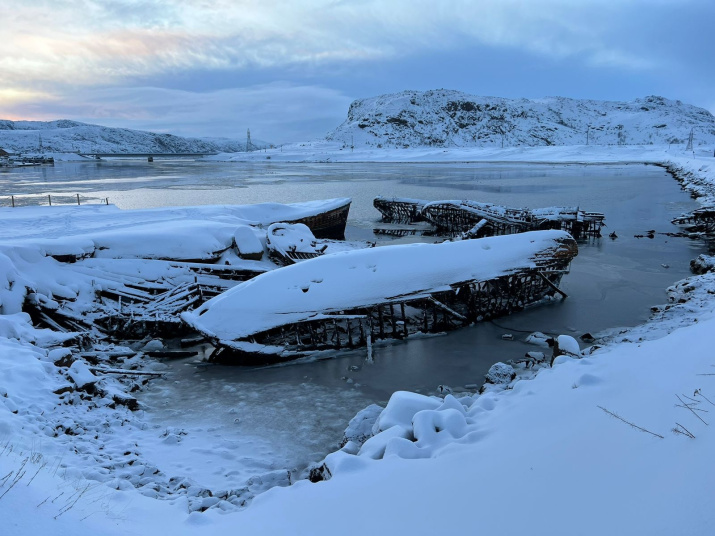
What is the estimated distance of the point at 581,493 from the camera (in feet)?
15.0

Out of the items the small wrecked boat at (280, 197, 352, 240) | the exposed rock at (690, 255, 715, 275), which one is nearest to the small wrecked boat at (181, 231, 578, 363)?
the exposed rock at (690, 255, 715, 275)

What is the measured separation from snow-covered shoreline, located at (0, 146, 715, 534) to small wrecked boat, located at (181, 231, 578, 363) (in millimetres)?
4226

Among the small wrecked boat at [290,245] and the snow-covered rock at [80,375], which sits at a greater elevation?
the small wrecked boat at [290,245]

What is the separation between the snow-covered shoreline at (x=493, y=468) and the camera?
4.18 metres

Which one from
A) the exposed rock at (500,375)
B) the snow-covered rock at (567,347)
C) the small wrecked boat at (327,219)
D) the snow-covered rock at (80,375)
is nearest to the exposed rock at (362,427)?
the exposed rock at (500,375)

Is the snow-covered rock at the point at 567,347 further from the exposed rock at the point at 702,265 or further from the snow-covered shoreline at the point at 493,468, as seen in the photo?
the exposed rock at the point at 702,265

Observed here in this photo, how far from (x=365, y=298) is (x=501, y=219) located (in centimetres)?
1897

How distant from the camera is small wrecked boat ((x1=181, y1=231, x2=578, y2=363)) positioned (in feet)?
42.0

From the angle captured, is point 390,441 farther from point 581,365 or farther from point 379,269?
point 379,269

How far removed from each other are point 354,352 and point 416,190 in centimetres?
4720

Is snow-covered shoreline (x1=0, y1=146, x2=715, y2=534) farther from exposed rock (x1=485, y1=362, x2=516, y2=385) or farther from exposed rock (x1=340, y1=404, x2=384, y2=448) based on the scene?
exposed rock (x1=485, y1=362, x2=516, y2=385)

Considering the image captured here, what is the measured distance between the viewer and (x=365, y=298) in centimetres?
1344

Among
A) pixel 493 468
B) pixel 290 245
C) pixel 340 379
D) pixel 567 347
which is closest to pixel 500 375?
pixel 567 347

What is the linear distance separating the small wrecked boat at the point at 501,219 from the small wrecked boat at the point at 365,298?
1173 centimetres
